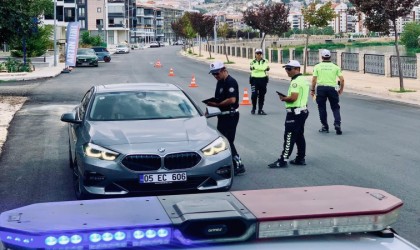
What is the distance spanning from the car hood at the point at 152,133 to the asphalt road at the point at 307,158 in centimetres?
110

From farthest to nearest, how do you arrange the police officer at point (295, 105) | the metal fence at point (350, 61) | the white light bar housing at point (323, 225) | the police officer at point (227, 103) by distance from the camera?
1. the metal fence at point (350, 61)
2. the police officer at point (295, 105)
3. the police officer at point (227, 103)
4. the white light bar housing at point (323, 225)

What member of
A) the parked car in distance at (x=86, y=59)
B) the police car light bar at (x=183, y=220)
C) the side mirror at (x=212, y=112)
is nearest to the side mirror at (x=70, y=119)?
the side mirror at (x=212, y=112)

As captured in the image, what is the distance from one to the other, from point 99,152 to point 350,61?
118 ft

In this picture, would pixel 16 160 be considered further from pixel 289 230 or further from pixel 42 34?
pixel 42 34

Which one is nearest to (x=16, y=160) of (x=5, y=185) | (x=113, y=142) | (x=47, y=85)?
(x=5, y=185)

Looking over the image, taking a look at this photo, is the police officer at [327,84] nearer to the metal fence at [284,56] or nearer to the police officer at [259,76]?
the police officer at [259,76]

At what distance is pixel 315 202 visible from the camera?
123 inches

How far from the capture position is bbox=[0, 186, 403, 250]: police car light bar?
2.68 metres

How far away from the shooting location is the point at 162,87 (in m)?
10.9

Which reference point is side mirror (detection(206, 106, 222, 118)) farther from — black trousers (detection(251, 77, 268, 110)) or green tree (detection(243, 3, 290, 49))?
green tree (detection(243, 3, 290, 49))

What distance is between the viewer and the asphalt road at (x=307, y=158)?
10.3 metres

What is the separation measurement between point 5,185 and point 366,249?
8617 mm

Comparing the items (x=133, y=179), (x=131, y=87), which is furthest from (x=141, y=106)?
(x=133, y=179)

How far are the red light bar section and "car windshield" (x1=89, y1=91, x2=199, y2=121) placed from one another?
6.74 m
